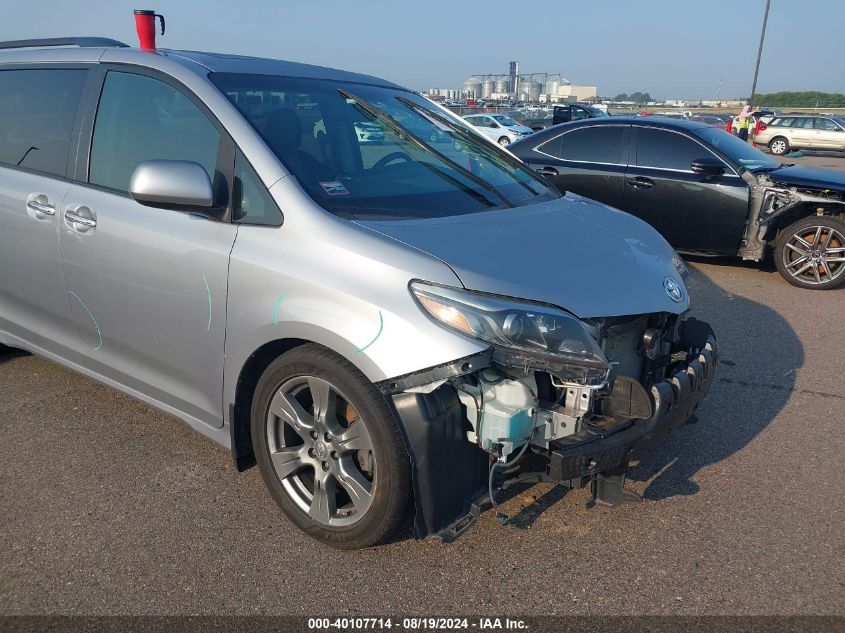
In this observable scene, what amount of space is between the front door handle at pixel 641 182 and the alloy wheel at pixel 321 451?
5.84 metres

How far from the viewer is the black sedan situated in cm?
696

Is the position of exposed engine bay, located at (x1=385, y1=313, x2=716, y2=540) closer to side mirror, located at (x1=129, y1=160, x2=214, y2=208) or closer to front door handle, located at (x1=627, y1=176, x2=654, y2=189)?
side mirror, located at (x1=129, y1=160, x2=214, y2=208)

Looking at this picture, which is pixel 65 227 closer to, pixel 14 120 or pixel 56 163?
pixel 56 163

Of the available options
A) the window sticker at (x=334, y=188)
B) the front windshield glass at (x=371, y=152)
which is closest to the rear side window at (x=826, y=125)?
the front windshield glass at (x=371, y=152)

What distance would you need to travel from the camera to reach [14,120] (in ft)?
12.2

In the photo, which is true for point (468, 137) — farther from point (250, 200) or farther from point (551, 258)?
point (250, 200)

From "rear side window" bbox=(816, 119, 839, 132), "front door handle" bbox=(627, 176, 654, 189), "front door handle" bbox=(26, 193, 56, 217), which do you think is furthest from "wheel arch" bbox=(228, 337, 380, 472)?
"rear side window" bbox=(816, 119, 839, 132)

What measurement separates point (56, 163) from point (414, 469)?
7.95 feet

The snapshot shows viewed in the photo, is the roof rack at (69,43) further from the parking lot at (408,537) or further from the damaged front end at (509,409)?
the damaged front end at (509,409)

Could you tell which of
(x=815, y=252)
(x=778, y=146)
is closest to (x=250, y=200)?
(x=815, y=252)

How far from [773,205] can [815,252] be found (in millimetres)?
622

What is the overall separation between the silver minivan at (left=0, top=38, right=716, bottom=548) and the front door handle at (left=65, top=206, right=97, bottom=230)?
0.02 meters

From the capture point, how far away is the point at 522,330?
235cm

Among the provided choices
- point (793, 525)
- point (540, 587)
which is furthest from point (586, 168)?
point (540, 587)
